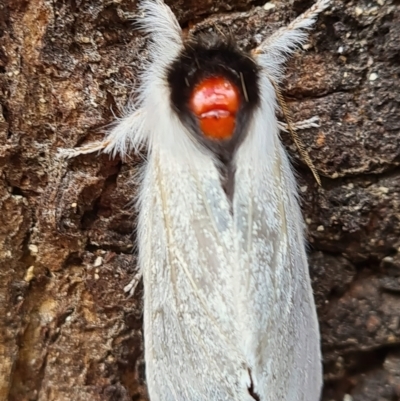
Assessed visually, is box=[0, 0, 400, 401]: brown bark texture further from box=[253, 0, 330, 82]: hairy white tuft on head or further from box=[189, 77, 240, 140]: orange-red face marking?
box=[189, 77, 240, 140]: orange-red face marking

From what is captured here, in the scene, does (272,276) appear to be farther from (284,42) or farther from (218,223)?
(284,42)

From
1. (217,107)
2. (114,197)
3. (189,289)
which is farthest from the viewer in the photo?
(114,197)

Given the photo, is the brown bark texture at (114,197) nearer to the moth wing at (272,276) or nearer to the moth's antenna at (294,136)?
the moth's antenna at (294,136)

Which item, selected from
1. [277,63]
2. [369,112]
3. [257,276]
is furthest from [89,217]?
[369,112]

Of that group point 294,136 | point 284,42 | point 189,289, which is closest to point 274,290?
point 189,289

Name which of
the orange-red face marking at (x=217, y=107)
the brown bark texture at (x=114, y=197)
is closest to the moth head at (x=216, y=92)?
the orange-red face marking at (x=217, y=107)

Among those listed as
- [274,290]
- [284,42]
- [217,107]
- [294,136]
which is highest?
[284,42]
